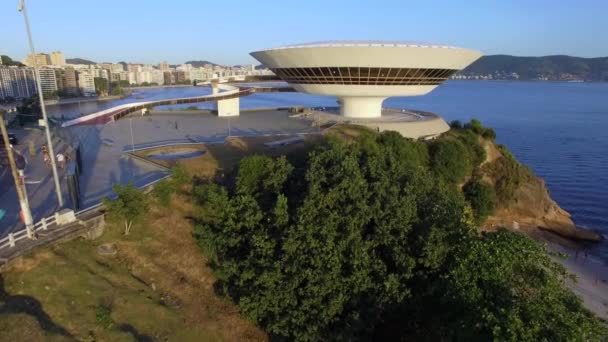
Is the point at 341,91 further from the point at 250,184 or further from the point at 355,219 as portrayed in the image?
the point at 355,219

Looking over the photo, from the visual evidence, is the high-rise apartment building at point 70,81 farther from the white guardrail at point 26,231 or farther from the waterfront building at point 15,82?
the white guardrail at point 26,231

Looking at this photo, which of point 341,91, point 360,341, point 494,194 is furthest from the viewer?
point 341,91

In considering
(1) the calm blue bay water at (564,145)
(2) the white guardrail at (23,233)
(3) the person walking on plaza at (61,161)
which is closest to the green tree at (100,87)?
(1) the calm blue bay water at (564,145)

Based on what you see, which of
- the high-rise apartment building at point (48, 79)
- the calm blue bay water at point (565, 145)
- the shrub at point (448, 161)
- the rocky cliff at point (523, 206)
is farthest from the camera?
the high-rise apartment building at point (48, 79)

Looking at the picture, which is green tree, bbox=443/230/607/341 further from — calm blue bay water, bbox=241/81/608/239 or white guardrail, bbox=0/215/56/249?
calm blue bay water, bbox=241/81/608/239

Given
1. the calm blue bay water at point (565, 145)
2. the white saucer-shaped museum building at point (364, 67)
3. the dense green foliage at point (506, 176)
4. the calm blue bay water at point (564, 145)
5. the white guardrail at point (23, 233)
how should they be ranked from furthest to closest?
the calm blue bay water at point (564, 145), the calm blue bay water at point (565, 145), the dense green foliage at point (506, 176), the white saucer-shaped museum building at point (364, 67), the white guardrail at point (23, 233)

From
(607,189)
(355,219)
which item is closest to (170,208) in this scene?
(355,219)

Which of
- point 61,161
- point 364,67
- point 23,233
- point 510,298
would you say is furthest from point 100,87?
point 510,298
